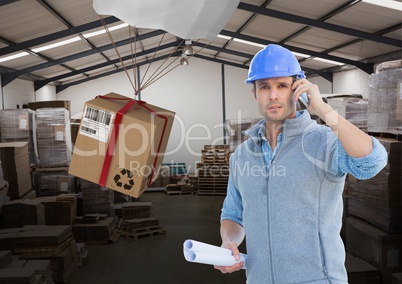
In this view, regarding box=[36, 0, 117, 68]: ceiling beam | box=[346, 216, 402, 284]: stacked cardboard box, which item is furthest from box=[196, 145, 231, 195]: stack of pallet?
box=[346, 216, 402, 284]: stacked cardboard box

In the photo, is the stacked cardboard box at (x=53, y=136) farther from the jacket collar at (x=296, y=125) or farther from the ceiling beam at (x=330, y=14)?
the jacket collar at (x=296, y=125)

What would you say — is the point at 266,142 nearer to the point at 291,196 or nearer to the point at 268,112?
the point at 268,112

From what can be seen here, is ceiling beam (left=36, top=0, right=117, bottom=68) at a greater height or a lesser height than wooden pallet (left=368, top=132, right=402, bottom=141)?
greater

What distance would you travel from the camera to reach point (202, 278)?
6.23m

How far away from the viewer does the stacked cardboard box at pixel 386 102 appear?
4692 millimetres

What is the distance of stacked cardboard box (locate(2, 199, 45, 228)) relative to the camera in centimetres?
699

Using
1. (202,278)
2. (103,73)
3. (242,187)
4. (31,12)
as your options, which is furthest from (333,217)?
(103,73)

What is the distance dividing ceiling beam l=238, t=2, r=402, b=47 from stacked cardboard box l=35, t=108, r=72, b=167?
18.3 feet

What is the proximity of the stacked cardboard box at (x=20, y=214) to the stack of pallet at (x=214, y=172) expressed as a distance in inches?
293

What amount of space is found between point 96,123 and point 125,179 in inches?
18.4

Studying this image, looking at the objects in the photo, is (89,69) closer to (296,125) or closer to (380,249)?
(380,249)

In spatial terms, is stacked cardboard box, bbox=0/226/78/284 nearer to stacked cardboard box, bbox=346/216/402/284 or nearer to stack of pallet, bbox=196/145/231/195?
stacked cardboard box, bbox=346/216/402/284

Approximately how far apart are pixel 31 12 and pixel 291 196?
7.66 metres

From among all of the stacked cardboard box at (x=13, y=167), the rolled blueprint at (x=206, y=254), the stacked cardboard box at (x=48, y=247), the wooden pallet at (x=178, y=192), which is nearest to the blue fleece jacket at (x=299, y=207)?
the rolled blueprint at (x=206, y=254)
